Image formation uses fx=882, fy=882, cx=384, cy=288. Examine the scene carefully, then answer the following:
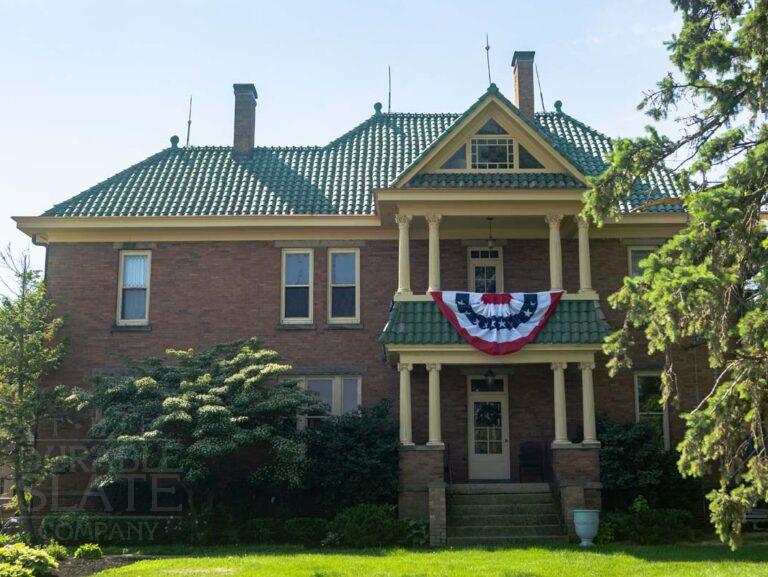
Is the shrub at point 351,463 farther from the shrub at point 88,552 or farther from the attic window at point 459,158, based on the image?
the attic window at point 459,158

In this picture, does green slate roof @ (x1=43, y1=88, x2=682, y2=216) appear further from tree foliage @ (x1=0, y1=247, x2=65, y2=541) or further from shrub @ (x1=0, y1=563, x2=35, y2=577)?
shrub @ (x1=0, y1=563, x2=35, y2=577)

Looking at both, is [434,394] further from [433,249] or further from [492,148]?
[492,148]

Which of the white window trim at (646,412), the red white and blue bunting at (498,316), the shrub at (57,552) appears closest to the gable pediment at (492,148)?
the red white and blue bunting at (498,316)

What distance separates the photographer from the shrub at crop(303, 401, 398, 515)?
761 inches

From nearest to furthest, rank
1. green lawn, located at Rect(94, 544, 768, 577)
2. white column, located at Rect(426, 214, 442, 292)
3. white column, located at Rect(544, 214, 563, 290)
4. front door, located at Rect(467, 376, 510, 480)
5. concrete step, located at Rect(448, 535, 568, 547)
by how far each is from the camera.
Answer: green lawn, located at Rect(94, 544, 768, 577)
concrete step, located at Rect(448, 535, 568, 547)
white column, located at Rect(426, 214, 442, 292)
white column, located at Rect(544, 214, 563, 290)
front door, located at Rect(467, 376, 510, 480)

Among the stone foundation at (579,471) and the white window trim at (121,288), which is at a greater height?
the white window trim at (121,288)

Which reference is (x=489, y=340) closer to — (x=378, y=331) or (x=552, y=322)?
(x=552, y=322)

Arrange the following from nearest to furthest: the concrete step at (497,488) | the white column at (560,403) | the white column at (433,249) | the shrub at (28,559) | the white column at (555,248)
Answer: the shrub at (28,559) → the concrete step at (497,488) → the white column at (560,403) → the white column at (433,249) → the white column at (555,248)

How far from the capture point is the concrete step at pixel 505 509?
1911 cm

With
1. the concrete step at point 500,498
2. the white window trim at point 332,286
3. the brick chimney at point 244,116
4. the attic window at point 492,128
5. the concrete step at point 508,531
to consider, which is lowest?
the concrete step at point 508,531

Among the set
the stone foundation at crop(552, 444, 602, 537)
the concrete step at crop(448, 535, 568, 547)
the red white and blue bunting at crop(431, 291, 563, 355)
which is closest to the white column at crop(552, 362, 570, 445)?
the stone foundation at crop(552, 444, 602, 537)

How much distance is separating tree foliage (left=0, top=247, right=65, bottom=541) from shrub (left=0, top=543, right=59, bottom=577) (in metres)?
4.94

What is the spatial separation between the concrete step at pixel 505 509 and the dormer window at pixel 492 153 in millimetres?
8014

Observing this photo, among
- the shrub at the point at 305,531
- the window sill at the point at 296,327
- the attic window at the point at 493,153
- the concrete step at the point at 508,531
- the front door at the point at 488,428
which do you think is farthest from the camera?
the window sill at the point at 296,327
